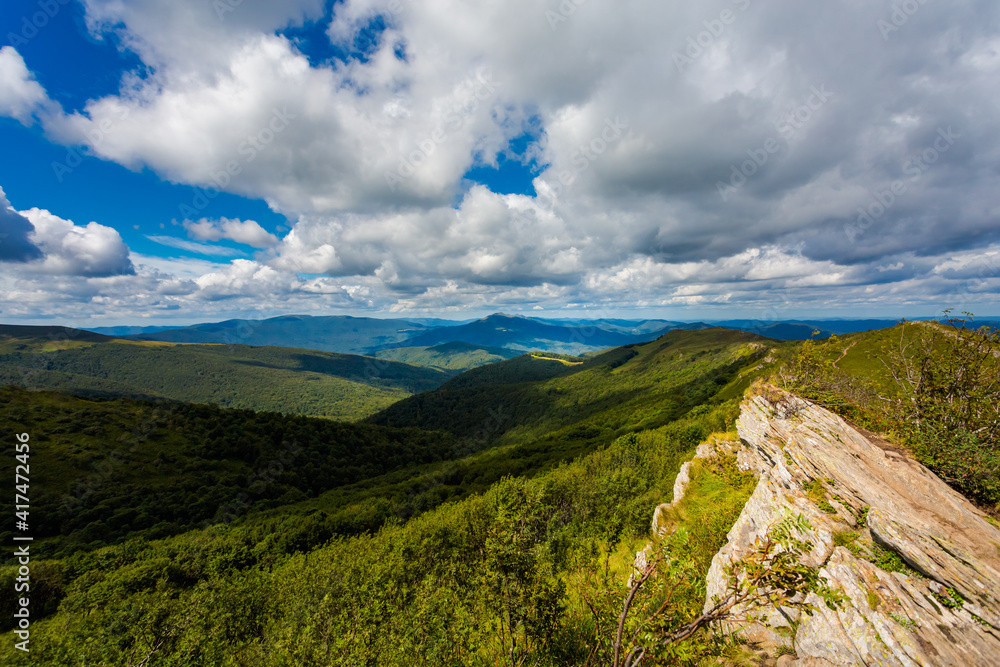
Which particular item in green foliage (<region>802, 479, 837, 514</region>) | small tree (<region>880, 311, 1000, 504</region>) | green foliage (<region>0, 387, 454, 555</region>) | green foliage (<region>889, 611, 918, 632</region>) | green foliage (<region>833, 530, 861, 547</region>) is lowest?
green foliage (<region>0, 387, 454, 555</region>)

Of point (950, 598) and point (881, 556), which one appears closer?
point (950, 598)

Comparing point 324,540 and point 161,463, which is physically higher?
point 324,540

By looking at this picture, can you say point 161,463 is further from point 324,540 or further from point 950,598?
point 950,598

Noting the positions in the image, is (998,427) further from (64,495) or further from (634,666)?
(64,495)

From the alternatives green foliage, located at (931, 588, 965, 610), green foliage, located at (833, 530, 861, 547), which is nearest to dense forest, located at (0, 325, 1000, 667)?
green foliage, located at (833, 530, 861, 547)

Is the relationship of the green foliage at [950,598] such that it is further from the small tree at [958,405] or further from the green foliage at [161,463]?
the green foliage at [161,463]

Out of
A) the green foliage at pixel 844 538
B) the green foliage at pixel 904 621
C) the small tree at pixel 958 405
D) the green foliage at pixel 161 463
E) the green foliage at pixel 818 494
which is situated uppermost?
the small tree at pixel 958 405

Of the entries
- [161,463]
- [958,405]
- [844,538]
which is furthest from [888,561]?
[161,463]

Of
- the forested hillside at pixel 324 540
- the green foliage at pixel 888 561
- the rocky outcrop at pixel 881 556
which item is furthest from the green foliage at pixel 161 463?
the green foliage at pixel 888 561

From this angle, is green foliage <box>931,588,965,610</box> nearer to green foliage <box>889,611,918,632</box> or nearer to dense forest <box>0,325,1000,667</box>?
green foliage <box>889,611,918,632</box>
